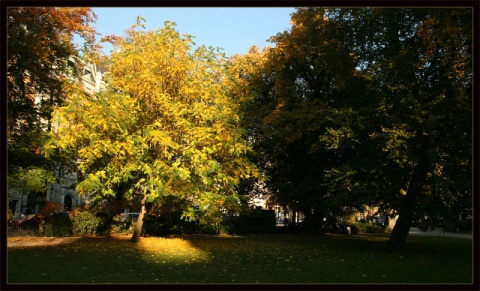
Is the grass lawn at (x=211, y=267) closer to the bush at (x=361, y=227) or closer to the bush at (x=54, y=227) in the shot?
the bush at (x=54, y=227)

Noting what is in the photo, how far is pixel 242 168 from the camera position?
18.7m

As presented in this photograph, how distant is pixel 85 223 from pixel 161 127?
11308 millimetres

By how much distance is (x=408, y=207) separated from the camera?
1978cm

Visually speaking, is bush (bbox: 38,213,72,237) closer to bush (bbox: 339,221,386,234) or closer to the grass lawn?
the grass lawn

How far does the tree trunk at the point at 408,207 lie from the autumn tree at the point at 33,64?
15.9 metres

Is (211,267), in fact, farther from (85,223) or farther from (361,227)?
(361,227)

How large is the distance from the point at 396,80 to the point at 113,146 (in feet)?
40.0

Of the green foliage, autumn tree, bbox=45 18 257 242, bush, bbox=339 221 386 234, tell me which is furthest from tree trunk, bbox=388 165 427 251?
bush, bbox=339 221 386 234

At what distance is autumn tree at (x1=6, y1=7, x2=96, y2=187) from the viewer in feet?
54.1

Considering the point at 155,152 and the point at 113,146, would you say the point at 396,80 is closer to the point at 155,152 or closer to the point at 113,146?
the point at 155,152

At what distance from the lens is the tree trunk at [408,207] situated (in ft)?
60.2

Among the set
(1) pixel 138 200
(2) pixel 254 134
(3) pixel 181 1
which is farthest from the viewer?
(2) pixel 254 134

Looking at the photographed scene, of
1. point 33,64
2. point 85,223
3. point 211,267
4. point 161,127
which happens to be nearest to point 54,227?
point 85,223

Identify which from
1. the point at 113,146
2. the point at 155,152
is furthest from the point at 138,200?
the point at 113,146
